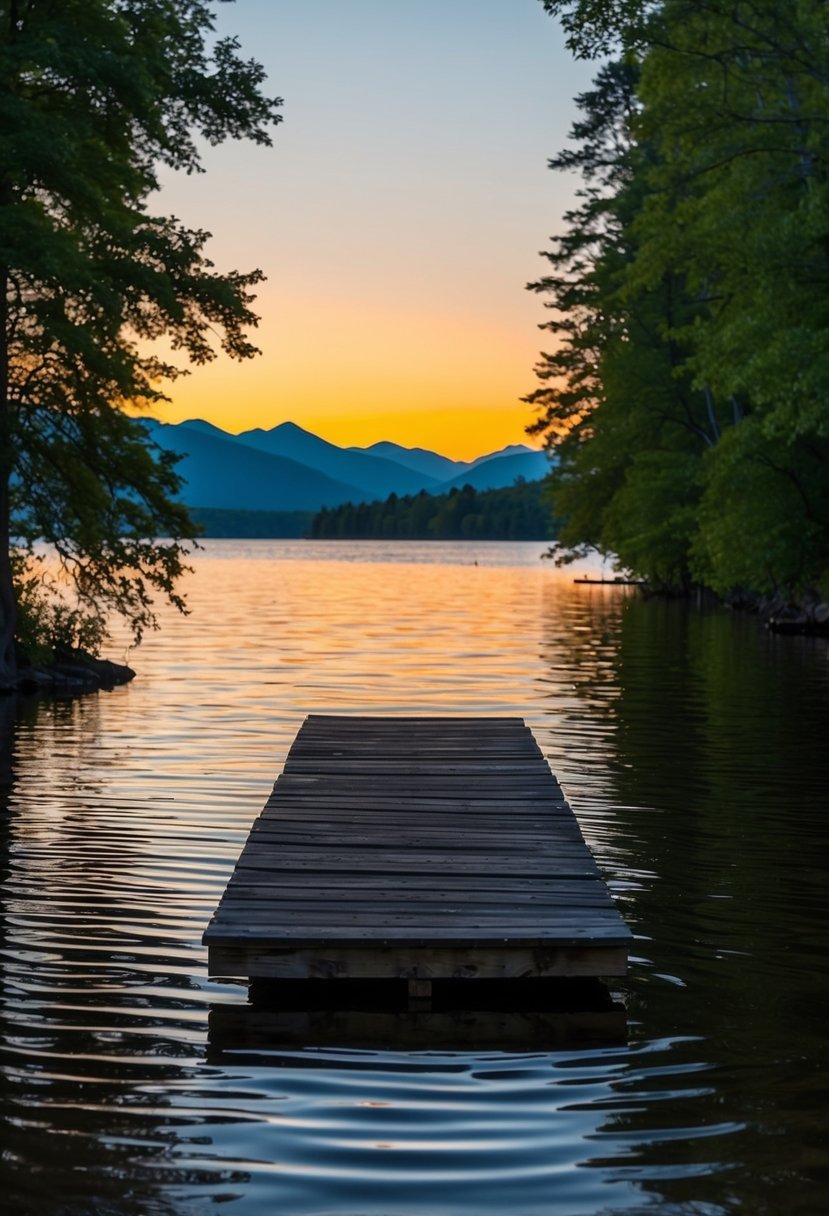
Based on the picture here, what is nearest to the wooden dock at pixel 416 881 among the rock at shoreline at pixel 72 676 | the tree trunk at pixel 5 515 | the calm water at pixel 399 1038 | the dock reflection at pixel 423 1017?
the dock reflection at pixel 423 1017

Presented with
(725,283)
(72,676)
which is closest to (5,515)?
(72,676)

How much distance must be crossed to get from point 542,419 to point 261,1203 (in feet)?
234

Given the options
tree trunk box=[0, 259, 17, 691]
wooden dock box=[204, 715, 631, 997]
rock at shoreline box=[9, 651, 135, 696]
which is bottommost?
rock at shoreline box=[9, 651, 135, 696]

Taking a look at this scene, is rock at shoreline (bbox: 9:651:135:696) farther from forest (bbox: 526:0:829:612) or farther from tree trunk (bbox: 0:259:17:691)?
forest (bbox: 526:0:829:612)

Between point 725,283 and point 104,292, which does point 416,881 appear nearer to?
point 104,292

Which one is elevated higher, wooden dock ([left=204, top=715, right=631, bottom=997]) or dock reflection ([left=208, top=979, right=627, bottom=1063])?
wooden dock ([left=204, top=715, right=631, bottom=997])

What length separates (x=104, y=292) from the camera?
974 inches

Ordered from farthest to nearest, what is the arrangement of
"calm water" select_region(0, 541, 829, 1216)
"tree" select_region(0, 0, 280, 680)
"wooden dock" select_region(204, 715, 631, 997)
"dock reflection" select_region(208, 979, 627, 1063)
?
"tree" select_region(0, 0, 280, 680) < "wooden dock" select_region(204, 715, 631, 997) < "dock reflection" select_region(208, 979, 627, 1063) < "calm water" select_region(0, 541, 829, 1216)

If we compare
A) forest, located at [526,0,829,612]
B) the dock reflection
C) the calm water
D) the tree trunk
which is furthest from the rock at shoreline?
the dock reflection

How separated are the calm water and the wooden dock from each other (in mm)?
499

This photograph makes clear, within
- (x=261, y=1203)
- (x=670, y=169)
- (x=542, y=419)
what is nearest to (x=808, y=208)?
(x=670, y=169)

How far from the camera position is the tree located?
82.3 ft

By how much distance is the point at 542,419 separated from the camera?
7594 cm

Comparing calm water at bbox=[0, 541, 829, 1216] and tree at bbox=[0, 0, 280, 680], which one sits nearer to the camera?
calm water at bbox=[0, 541, 829, 1216]
